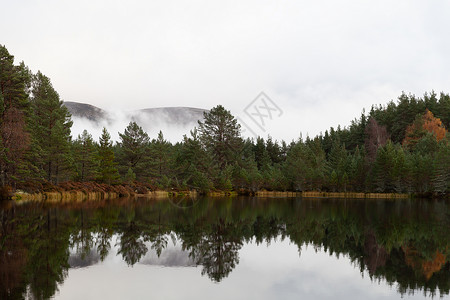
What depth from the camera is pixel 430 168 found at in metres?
59.5

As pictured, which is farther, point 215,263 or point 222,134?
point 222,134

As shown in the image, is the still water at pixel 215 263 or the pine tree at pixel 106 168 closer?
the still water at pixel 215 263

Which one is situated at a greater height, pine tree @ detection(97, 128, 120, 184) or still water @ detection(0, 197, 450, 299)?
pine tree @ detection(97, 128, 120, 184)

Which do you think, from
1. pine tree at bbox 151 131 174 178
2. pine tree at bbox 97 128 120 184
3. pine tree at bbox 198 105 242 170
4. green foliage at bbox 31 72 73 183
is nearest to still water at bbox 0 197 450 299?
green foliage at bbox 31 72 73 183

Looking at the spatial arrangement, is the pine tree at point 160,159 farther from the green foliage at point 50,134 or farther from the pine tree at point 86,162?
the green foliage at point 50,134

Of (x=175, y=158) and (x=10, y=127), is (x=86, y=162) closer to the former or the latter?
(x=10, y=127)

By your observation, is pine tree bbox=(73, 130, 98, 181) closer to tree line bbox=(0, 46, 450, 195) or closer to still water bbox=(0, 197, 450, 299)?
tree line bbox=(0, 46, 450, 195)

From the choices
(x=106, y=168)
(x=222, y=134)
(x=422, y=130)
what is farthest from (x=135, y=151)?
(x=422, y=130)

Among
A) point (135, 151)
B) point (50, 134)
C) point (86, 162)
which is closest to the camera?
point (50, 134)

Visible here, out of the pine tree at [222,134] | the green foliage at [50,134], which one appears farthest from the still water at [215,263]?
the pine tree at [222,134]

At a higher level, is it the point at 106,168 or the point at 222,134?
the point at 222,134

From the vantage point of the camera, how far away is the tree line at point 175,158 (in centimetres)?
3416

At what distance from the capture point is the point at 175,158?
6431 cm

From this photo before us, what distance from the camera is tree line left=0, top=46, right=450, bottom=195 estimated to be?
34156mm
